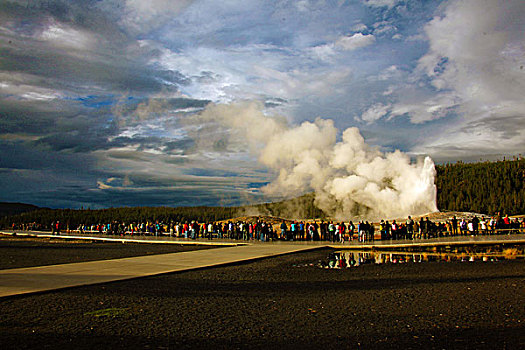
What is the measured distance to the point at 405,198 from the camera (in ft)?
207

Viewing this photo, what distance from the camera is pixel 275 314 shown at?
855cm

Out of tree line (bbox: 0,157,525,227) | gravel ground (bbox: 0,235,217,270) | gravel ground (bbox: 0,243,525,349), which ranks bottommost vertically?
gravel ground (bbox: 0,235,217,270)

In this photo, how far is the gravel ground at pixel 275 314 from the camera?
670cm

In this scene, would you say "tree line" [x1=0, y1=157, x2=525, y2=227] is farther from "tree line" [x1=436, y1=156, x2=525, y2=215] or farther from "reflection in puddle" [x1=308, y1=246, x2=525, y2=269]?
"reflection in puddle" [x1=308, y1=246, x2=525, y2=269]

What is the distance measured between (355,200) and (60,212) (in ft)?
451

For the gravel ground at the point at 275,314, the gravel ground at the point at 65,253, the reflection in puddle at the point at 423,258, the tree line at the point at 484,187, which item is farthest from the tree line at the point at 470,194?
the gravel ground at the point at 275,314

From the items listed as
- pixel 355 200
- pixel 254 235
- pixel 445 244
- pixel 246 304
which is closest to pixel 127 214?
pixel 355 200

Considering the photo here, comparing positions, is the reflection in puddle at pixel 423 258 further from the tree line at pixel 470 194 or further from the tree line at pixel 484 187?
the tree line at pixel 484 187

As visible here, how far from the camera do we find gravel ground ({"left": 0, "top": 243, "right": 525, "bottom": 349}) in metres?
6.70

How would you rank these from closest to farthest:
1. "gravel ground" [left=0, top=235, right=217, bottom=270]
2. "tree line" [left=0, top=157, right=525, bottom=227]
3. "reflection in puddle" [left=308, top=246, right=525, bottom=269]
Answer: "reflection in puddle" [left=308, top=246, right=525, bottom=269]
"gravel ground" [left=0, top=235, right=217, bottom=270]
"tree line" [left=0, top=157, right=525, bottom=227]

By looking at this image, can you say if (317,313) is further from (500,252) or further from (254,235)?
(254,235)

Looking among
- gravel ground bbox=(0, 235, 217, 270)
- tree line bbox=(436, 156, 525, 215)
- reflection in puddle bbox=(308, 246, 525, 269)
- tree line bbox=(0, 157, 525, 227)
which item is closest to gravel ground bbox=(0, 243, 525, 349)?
reflection in puddle bbox=(308, 246, 525, 269)

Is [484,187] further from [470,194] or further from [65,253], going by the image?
[65,253]

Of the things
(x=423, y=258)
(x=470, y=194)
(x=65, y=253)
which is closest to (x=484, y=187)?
(x=470, y=194)
